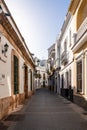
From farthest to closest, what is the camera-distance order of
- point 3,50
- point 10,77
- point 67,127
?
1. point 10,77
2. point 3,50
3. point 67,127

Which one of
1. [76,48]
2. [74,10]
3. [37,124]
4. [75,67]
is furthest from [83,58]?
[37,124]

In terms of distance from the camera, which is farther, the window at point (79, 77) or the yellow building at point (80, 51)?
the window at point (79, 77)

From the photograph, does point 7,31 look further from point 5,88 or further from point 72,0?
point 72,0

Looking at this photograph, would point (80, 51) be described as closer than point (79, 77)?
Yes

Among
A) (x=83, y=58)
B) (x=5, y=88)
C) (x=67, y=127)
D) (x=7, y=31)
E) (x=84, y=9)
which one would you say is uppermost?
(x=84, y=9)

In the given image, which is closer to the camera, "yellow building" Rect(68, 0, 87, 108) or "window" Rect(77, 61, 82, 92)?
"yellow building" Rect(68, 0, 87, 108)

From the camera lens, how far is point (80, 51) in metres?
15.8

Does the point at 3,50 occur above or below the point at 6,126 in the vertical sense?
above

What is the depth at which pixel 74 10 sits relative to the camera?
17.8m

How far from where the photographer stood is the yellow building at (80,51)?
14342 millimetres

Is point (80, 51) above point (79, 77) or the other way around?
above

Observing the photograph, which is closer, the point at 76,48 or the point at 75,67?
the point at 76,48

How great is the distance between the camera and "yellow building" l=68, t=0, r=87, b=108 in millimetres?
14342

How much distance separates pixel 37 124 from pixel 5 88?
2.39 meters
